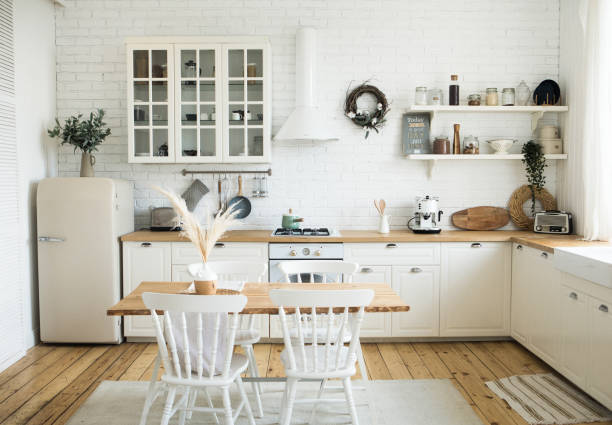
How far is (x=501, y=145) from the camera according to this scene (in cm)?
455

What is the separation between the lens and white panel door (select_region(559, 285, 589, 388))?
309 cm

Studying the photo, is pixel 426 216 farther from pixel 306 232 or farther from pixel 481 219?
pixel 306 232

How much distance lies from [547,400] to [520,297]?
3.49 feet

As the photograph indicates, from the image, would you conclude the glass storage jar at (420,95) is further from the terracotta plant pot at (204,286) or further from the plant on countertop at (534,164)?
the terracotta plant pot at (204,286)

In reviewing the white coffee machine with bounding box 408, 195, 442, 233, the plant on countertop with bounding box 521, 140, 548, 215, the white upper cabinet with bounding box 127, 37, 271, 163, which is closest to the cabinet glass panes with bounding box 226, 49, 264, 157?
the white upper cabinet with bounding box 127, 37, 271, 163

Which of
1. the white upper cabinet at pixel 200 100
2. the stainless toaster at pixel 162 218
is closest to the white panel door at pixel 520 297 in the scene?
the white upper cabinet at pixel 200 100

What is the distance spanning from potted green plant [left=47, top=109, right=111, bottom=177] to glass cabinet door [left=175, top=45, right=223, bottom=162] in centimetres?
69

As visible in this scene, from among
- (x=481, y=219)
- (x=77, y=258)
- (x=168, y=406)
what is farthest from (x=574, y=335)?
(x=77, y=258)

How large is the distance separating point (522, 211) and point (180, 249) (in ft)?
10.3

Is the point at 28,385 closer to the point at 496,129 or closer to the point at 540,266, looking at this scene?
the point at 540,266

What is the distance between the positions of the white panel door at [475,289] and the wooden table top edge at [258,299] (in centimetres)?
144

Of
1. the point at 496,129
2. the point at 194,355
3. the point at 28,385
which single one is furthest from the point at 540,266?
the point at 28,385

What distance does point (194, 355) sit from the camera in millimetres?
2355

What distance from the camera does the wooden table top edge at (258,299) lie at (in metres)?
2.43
